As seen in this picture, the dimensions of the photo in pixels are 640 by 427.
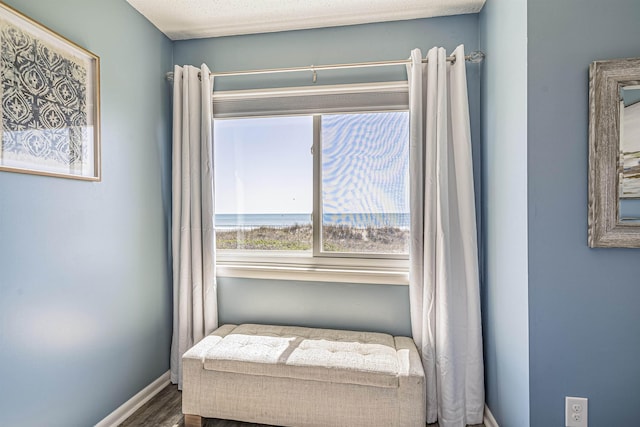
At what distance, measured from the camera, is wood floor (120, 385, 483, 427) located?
192cm

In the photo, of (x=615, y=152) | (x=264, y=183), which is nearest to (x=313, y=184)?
(x=264, y=183)

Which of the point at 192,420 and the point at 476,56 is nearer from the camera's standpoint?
the point at 192,420

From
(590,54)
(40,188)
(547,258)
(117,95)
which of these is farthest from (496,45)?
(40,188)

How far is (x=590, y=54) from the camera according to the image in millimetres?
1387

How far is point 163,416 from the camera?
1979 mm

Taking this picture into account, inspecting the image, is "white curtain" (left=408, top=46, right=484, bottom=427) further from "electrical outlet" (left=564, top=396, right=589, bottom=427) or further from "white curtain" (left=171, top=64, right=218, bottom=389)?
"white curtain" (left=171, top=64, right=218, bottom=389)

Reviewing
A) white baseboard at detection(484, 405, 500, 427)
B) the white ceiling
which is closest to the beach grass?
white baseboard at detection(484, 405, 500, 427)

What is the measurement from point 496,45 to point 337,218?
4.51 ft

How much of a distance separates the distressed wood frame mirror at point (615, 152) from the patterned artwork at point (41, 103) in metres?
2.36

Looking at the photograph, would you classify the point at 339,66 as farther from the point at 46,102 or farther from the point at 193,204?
the point at 46,102

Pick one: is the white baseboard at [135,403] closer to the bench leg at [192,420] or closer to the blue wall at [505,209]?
the bench leg at [192,420]

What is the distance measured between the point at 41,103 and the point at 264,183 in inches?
51.1

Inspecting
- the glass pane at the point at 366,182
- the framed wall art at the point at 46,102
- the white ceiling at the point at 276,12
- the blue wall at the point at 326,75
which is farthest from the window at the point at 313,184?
the framed wall art at the point at 46,102

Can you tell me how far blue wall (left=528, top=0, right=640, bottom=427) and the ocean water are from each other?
0.91m
